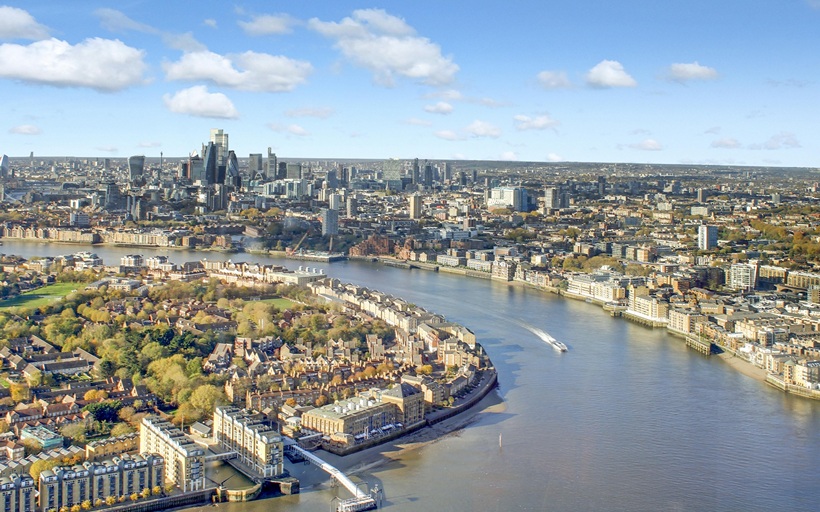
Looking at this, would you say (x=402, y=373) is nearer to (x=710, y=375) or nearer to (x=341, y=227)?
(x=710, y=375)

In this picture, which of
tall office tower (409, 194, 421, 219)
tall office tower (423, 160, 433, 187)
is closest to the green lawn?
tall office tower (409, 194, 421, 219)

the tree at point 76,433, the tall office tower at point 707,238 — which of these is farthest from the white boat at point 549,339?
the tall office tower at point 707,238

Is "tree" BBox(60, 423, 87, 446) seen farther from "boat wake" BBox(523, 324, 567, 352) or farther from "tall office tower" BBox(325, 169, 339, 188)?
"tall office tower" BBox(325, 169, 339, 188)

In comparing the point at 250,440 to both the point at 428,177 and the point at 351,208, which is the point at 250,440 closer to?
the point at 351,208

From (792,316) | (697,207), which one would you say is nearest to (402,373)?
(792,316)

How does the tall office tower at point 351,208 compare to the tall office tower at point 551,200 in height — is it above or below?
below

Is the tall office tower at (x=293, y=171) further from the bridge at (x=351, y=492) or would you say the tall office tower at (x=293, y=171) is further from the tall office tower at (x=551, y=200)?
the bridge at (x=351, y=492)

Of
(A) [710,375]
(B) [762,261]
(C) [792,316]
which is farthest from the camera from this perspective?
(B) [762,261]
